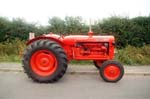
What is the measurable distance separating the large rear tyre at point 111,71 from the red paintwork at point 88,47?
649 millimetres

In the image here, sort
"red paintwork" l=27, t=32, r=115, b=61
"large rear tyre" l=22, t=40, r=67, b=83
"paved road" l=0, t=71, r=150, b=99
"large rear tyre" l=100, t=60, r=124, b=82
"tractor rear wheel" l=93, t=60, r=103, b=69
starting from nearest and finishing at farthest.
Answer: 1. "paved road" l=0, t=71, r=150, b=99
2. "large rear tyre" l=22, t=40, r=67, b=83
3. "large rear tyre" l=100, t=60, r=124, b=82
4. "red paintwork" l=27, t=32, r=115, b=61
5. "tractor rear wheel" l=93, t=60, r=103, b=69

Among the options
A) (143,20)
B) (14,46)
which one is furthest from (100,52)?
(143,20)

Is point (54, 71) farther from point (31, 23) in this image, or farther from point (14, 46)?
point (31, 23)

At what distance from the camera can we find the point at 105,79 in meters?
12.2

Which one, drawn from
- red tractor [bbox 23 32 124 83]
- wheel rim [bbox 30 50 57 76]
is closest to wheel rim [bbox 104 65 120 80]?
red tractor [bbox 23 32 124 83]

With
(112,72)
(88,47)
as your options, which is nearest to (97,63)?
(88,47)

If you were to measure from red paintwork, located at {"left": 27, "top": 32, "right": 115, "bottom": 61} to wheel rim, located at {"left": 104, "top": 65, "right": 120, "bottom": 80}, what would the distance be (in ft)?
2.26

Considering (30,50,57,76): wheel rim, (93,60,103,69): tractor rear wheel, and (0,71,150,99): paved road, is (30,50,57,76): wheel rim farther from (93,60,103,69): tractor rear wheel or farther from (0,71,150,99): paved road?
(93,60,103,69): tractor rear wheel

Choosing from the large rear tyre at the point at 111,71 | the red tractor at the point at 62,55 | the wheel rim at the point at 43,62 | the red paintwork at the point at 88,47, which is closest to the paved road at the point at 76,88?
the large rear tyre at the point at 111,71

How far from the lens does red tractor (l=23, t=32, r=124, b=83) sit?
39.7 ft

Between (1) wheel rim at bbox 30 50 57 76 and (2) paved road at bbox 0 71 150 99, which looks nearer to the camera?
(2) paved road at bbox 0 71 150 99

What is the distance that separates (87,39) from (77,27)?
253 inches

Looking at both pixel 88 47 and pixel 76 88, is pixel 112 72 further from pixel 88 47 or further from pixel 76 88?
pixel 76 88

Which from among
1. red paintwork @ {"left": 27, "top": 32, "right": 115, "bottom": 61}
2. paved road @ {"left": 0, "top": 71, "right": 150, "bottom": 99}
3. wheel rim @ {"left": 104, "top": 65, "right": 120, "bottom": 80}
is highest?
red paintwork @ {"left": 27, "top": 32, "right": 115, "bottom": 61}
